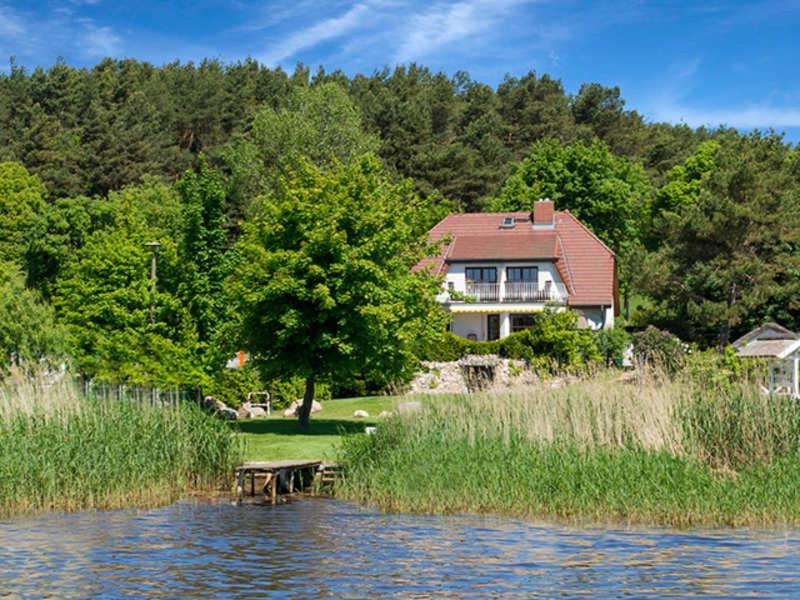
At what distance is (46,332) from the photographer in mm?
41844

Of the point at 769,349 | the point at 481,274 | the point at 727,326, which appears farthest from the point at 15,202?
the point at 769,349

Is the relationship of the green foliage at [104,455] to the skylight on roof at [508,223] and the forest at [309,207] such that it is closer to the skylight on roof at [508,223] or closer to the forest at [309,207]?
the forest at [309,207]

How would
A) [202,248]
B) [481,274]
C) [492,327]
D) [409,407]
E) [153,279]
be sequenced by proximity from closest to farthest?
[409,407], [202,248], [153,279], [481,274], [492,327]

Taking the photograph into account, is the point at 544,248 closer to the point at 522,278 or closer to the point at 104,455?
the point at 522,278

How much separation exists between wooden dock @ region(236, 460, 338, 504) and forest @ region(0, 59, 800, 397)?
6.21 meters

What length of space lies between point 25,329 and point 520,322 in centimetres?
2857

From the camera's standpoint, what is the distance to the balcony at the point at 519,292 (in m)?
61.1

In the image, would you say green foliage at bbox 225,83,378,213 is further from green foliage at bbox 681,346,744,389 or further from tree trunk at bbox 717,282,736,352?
green foliage at bbox 681,346,744,389

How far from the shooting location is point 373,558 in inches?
771

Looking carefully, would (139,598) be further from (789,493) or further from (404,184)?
(404,184)

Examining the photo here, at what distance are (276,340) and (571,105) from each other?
65245 mm

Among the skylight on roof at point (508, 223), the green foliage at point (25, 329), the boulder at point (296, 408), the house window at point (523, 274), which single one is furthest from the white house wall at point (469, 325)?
the green foliage at point (25, 329)

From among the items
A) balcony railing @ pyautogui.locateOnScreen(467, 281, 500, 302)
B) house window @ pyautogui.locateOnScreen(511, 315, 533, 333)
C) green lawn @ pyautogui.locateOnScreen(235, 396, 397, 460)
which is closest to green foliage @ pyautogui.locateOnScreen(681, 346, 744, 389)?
green lawn @ pyautogui.locateOnScreen(235, 396, 397, 460)

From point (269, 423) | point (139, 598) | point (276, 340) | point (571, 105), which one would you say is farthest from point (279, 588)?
point (571, 105)
